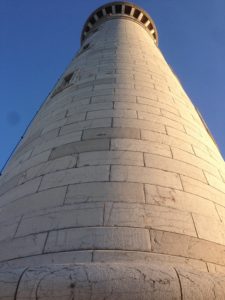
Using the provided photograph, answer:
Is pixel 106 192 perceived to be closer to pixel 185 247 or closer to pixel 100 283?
pixel 185 247

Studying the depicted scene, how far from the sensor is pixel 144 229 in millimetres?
3523

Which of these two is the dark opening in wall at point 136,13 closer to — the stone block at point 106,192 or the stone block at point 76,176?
the stone block at point 76,176

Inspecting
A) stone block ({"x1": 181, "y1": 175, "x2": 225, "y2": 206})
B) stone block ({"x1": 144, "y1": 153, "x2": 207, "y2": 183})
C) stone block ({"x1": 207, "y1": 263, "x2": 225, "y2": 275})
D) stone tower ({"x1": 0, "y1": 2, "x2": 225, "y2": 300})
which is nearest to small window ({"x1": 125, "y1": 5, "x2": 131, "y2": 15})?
stone tower ({"x1": 0, "y1": 2, "x2": 225, "y2": 300})

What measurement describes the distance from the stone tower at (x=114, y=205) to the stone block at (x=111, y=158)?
1cm

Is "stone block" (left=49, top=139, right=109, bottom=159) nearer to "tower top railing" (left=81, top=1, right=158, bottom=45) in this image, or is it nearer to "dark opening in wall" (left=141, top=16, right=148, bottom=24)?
"tower top railing" (left=81, top=1, right=158, bottom=45)

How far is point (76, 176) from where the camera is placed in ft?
14.2

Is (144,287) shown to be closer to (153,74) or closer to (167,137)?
(167,137)

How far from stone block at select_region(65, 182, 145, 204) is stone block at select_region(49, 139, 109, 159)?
792mm

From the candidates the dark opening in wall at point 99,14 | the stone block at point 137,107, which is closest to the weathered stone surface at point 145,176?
the stone block at point 137,107

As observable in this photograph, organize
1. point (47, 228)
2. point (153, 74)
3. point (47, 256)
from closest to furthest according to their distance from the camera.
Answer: point (47, 256), point (47, 228), point (153, 74)

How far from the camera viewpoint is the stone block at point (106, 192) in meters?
3.89

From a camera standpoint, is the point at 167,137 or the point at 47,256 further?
the point at 167,137

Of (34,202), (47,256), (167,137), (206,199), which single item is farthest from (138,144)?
(47,256)

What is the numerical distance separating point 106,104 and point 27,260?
323 cm
